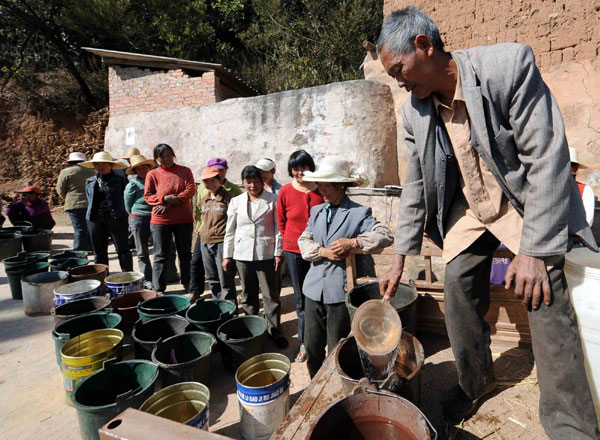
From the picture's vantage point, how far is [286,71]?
1309 centimetres

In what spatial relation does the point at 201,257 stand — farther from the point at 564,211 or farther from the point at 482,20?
the point at 482,20

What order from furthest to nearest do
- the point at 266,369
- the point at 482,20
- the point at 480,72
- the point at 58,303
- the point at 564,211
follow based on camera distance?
the point at 482,20 → the point at 58,303 → the point at 266,369 → the point at 480,72 → the point at 564,211

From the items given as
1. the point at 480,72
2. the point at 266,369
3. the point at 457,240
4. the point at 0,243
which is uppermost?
the point at 480,72

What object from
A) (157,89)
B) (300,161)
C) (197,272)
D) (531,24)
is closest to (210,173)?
(300,161)

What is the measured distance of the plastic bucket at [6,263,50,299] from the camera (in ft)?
17.9

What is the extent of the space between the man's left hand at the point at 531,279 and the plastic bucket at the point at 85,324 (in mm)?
3504

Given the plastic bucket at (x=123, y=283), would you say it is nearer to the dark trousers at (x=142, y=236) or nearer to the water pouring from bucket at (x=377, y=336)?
the dark trousers at (x=142, y=236)

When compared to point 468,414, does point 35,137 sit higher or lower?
higher

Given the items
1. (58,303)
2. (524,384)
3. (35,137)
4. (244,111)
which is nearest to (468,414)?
(524,384)

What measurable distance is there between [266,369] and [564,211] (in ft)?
7.55

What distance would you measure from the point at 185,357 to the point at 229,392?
0.53 meters

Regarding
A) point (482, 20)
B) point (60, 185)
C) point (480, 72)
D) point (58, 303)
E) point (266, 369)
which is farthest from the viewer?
point (60, 185)

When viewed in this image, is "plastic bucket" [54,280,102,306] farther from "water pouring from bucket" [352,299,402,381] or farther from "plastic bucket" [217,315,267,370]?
"water pouring from bucket" [352,299,402,381]

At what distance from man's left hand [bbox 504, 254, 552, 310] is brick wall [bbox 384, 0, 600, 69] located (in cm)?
476
